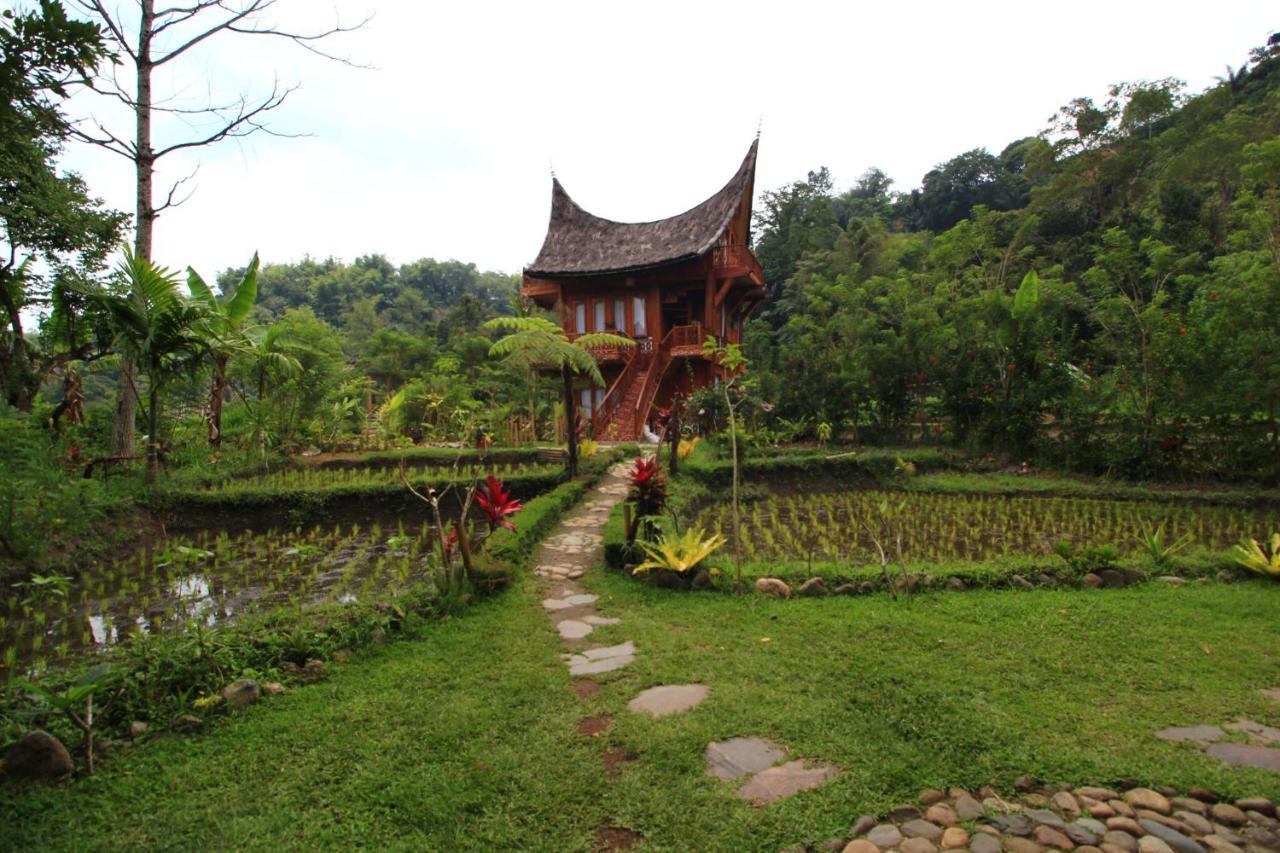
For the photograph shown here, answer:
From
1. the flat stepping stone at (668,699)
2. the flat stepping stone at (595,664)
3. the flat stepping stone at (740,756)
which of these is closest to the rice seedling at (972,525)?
the flat stepping stone at (595,664)

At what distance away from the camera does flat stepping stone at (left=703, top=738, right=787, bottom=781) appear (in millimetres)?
2723

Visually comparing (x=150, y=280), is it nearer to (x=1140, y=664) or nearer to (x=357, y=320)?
(x=1140, y=664)

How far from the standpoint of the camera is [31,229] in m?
9.11

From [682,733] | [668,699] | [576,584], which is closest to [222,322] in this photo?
Answer: [576,584]

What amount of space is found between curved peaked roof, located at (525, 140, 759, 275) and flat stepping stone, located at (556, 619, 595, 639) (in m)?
13.6

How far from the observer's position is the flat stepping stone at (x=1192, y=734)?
2840mm

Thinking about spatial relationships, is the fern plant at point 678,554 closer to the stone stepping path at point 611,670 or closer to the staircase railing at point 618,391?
the stone stepping path at point 611,670

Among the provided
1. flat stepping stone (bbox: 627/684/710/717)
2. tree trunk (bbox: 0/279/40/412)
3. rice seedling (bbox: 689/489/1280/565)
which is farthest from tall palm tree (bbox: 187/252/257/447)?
flat stepping stone (bbox: 627/684/710/717)

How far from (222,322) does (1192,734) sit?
1135 centimetres

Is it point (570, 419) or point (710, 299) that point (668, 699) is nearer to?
point (570, 419)

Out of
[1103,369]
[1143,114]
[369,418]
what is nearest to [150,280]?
[369,418]

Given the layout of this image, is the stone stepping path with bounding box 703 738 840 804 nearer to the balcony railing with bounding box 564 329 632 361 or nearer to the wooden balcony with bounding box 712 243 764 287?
the balcony railing with bounding box 564 329 632 361

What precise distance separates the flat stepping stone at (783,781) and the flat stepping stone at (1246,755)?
5.35 feet

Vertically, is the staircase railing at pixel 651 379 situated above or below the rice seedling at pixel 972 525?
above
